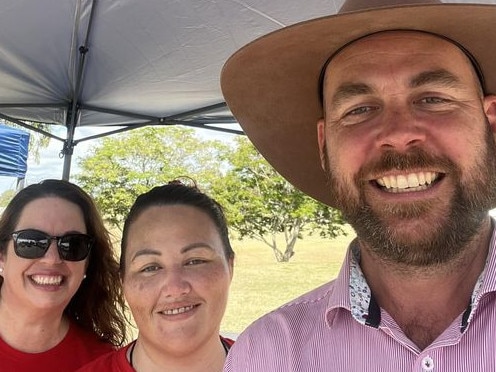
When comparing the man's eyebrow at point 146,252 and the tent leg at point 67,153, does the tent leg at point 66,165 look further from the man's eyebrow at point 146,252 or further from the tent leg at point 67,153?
the man's eyebrow at point 146,252

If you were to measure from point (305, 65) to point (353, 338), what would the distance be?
66 centimetres

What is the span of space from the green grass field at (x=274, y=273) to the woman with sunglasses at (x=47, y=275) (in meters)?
6.19

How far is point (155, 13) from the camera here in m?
2.72

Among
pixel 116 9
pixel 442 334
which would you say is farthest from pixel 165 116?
pixel 442 334

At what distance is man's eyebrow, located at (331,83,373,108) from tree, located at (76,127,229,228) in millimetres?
8397

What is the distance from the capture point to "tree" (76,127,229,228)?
383 inches

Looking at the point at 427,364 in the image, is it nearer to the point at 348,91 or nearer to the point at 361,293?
the point at 361,293

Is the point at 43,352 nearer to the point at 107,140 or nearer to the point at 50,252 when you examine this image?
the point at 50,252

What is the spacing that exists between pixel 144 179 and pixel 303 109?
27.8 feet

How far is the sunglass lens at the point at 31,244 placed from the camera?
200 centimetres

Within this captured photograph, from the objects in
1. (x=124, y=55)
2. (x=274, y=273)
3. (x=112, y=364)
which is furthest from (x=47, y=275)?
(x=274, y=273)

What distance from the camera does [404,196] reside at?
1.11m

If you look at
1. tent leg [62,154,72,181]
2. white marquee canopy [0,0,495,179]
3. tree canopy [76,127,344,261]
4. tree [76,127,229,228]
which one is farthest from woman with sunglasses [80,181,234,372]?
tree [76,127,229,228]

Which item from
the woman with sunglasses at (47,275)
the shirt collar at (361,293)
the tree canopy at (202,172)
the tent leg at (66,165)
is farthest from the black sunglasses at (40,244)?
the tree canopy at (202,172)
